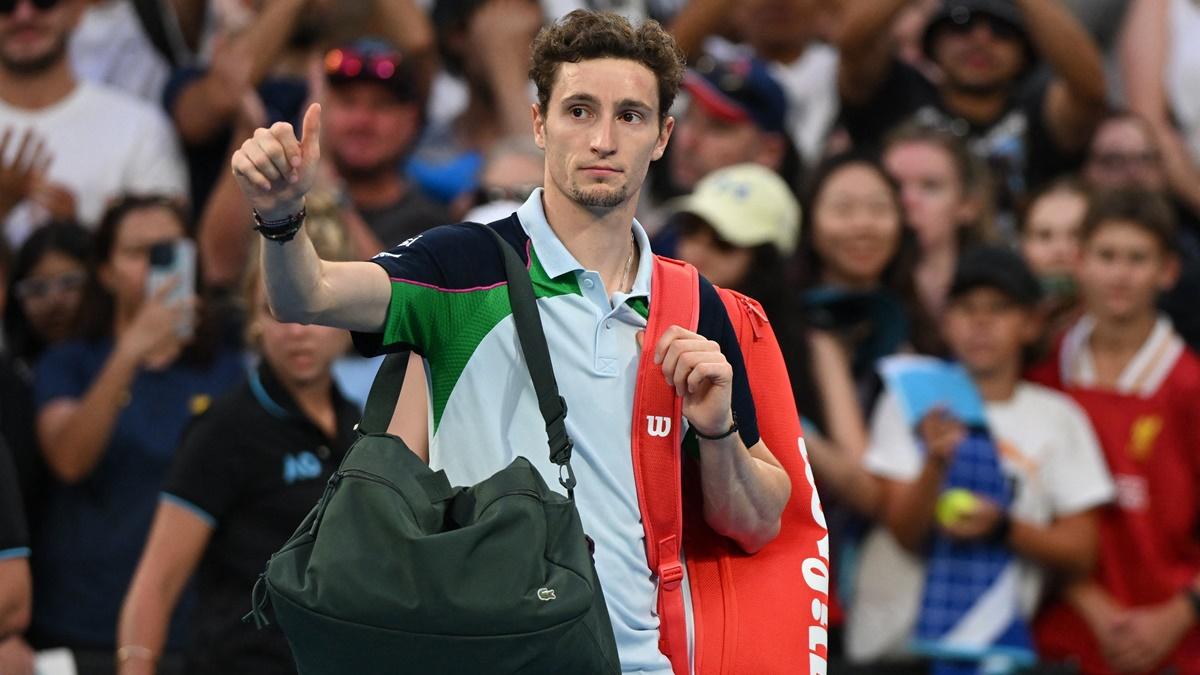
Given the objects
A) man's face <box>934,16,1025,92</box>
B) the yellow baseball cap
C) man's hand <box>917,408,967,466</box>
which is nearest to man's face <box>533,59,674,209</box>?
man's hand <box>917,408,967,466</box>

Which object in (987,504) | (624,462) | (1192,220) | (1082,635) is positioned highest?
(624,462)

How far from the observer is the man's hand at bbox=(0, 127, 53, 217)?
727 centimetres

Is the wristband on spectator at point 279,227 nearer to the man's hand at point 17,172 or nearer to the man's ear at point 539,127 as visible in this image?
the man's ear at point 539,127

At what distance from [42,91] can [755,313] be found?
4725 mm

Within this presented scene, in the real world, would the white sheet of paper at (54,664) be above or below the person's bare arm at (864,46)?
below

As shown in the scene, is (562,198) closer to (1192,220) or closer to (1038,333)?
(1038,333)

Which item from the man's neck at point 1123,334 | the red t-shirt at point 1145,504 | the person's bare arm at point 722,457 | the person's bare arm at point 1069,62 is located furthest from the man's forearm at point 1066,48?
the person's bare arm at point 722,457

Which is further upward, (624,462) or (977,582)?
(624,462)

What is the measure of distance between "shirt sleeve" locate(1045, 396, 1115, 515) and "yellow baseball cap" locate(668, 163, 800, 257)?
Result: 1193 millimetres

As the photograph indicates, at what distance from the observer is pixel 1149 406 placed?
6.92m

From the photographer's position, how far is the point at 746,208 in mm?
6938

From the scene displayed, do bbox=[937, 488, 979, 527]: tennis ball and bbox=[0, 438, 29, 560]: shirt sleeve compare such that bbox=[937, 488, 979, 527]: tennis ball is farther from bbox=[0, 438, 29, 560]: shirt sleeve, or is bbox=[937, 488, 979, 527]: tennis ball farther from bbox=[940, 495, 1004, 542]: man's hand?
bbox=[0, 438, 29, 560]: shirt sleeve

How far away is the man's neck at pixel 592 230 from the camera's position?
371cm

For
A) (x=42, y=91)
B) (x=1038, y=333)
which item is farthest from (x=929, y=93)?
(x=42, y=91)
